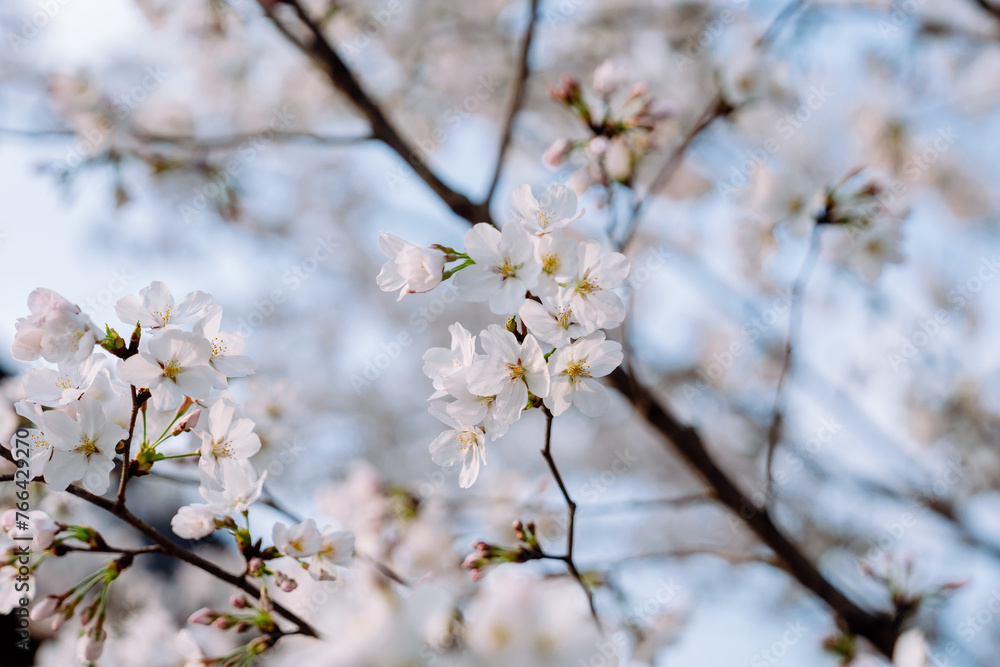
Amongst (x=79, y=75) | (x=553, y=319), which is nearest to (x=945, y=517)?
(x=553, y=319)

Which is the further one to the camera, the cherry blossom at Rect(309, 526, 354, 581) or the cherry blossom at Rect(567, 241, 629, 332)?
the cherry blossom at Rect(309, 526, 354, 581)

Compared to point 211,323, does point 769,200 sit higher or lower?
higher

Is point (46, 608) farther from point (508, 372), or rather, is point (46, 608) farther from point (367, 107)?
point (367, 107)

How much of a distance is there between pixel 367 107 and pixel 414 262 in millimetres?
896

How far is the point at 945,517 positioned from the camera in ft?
8.18

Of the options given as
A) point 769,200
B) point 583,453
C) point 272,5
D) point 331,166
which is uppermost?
point 272,5

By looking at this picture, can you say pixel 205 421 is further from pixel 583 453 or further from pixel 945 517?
pixel 583 453

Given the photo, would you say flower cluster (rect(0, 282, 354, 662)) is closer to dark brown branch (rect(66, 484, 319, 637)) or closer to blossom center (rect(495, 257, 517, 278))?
dark brown branch (rect(66, 484, 319, 637))

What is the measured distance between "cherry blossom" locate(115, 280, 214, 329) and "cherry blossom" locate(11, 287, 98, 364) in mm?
47

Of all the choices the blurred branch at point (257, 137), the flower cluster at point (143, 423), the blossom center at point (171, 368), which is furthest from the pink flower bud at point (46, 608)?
the blurred branch at point (257, 137)

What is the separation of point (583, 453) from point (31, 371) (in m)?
5.11

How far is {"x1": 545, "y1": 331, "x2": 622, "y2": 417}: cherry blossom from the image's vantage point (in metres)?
0.84

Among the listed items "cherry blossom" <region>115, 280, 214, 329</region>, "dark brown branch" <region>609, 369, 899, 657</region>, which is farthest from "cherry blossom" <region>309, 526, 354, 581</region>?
"dark brown branch" <region>609, 369, 899, 657</region>

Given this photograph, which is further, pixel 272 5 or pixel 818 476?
pixel 818 476
